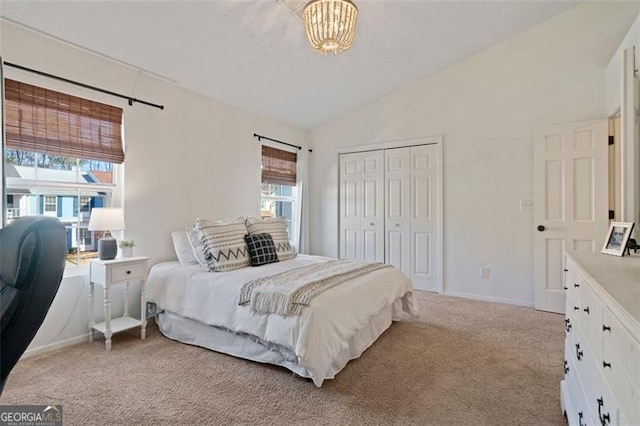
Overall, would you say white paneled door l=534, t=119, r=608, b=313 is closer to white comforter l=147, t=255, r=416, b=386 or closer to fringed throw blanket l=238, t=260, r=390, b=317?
white comforter l=147, t=255, r=416, b=386

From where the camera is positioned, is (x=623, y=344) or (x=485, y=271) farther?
(x=485, y=271)

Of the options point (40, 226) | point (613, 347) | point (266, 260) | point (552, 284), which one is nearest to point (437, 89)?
point (552, 284)

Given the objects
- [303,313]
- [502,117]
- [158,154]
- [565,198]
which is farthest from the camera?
[502,117]

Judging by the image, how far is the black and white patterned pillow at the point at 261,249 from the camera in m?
3.04

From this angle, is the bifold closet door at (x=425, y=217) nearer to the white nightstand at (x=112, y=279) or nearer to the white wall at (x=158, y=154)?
the white wall at (x=158, y=154)

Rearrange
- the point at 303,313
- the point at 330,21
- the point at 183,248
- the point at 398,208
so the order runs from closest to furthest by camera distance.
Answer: the point at 303,313, the point at 330,21, the point at 183,248, the point at 398,208

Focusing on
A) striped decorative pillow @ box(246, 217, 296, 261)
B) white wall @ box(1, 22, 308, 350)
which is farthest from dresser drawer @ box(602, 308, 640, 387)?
white wall @ box(1, 22, 308, 350)

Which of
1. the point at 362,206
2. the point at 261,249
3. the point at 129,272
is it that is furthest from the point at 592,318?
the point at 362,206

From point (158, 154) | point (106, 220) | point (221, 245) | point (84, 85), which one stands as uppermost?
point (84, 85)

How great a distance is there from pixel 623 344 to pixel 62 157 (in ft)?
11.7

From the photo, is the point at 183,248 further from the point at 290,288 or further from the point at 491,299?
the point at 491,299

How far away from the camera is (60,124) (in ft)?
8.59

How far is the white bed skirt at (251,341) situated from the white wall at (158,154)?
702mm

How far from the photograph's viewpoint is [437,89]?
434 cm
